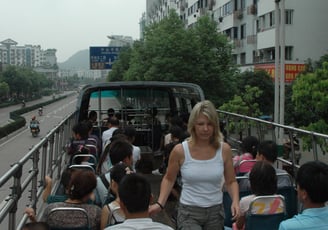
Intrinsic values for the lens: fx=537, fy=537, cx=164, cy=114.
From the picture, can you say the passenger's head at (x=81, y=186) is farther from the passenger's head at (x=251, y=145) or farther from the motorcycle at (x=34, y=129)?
the motorcycle at (x=34, y=129)

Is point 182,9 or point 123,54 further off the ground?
point 182,9

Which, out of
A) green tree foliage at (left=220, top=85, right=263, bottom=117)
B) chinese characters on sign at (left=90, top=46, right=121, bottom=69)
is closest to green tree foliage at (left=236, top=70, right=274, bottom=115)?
green tree foliage at (left=220, top=85, right=263, bottom=117)

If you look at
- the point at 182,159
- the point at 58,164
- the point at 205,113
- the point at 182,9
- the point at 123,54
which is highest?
the point at 182,9

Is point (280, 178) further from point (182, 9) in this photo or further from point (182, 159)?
point (182, 9)

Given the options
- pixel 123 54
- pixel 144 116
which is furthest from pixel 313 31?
pixel 144 116

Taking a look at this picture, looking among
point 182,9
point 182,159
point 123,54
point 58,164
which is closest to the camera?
point 182,159

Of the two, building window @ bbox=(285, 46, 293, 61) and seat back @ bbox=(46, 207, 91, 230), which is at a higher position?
building window @ bbox=(285, 46, 293, 61)

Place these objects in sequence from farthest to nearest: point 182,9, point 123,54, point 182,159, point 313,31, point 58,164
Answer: point 182,9
point 123,54
point 313,31
point 58,164
point 182,159

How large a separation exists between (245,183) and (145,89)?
6.07 meters

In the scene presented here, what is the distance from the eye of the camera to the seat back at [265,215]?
4086 mm

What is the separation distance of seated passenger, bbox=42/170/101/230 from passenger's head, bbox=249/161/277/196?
119 centimetres

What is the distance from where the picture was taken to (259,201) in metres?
4.08

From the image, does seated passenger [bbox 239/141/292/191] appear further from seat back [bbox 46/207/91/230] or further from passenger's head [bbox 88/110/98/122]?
passenger's head [bbox 88/110/98/122]

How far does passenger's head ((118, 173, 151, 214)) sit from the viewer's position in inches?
112
